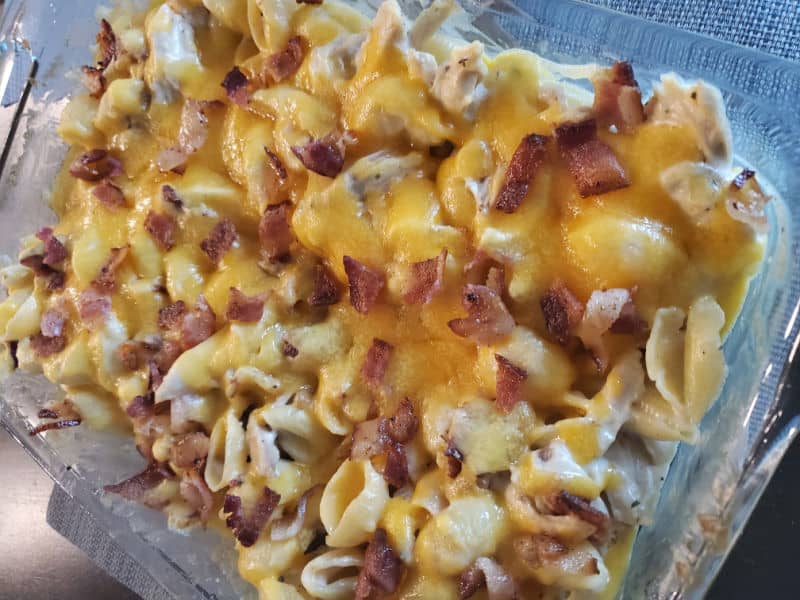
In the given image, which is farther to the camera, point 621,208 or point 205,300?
point 205,300

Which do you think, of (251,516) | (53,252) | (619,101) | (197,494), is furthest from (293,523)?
(619,101)

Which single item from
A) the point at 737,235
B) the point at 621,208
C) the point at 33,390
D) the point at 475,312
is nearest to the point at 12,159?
the point at 33,390

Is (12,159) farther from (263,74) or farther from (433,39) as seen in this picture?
(433,39)

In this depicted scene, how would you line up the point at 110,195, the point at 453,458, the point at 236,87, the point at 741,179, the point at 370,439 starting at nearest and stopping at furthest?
the point at 741,179
the point at 453,458
the point at 370,439
the point at 236,87
the point at 110,195

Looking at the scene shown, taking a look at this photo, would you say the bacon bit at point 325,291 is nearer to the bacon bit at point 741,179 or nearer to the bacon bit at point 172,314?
the bacon bit at point 172,314

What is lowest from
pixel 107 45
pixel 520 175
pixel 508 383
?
pixel 508 383

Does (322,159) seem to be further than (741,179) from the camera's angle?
Yes

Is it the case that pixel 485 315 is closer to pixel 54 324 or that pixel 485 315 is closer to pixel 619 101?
pixel 619 101

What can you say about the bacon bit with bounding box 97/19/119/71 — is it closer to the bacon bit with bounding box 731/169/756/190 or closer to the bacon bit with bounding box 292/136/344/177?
the bacon bit with bounding box 292/136/344/177
